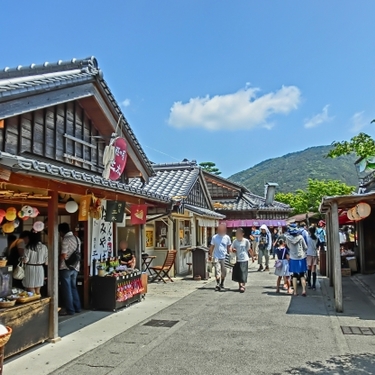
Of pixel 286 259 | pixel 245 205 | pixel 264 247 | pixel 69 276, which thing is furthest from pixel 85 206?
pixel 245 205

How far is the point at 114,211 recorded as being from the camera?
30.0 ft

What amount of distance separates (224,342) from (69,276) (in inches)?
151

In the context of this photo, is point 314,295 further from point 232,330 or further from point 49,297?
point 49,297

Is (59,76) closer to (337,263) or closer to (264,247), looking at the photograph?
(337,263)

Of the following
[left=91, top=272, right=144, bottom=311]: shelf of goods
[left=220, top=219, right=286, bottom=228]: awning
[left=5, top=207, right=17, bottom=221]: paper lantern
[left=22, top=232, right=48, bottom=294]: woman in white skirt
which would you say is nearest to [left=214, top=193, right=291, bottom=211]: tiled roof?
[left=220, top=219, right=286, bottom=228]: awning

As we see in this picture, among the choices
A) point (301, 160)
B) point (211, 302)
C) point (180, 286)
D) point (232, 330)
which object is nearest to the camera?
point (232, 330)

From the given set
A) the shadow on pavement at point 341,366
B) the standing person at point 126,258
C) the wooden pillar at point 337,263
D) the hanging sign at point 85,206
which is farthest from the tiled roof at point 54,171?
the wooden pillar at point 337,263

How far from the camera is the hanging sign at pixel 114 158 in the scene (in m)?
9.83

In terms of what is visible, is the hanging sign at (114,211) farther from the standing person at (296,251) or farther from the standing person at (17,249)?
the standing person at (296,251)

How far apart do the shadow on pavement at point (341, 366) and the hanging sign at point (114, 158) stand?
20.5 feet

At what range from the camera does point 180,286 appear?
1333 cm

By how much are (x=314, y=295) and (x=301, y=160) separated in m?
114

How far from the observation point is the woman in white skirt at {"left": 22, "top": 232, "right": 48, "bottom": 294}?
7.03 meters

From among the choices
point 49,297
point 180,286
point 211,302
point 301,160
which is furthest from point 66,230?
point 301,160
